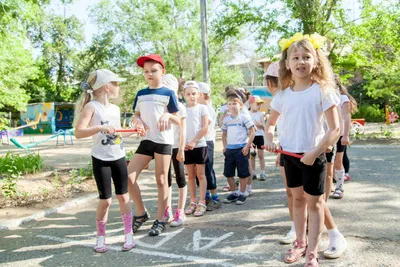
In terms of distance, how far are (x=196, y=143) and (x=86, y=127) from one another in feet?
5.33

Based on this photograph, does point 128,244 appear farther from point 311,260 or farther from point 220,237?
point 311,260

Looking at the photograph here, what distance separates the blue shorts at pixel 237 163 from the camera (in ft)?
17.3

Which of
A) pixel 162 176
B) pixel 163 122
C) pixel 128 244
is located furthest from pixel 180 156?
pixel 128 244

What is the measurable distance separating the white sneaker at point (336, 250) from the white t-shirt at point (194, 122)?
6.92 ft

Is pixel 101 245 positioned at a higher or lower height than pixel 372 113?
lower

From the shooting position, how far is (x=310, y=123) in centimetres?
286

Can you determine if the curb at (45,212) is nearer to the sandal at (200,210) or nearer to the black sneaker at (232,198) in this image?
the sandal at (200,210)

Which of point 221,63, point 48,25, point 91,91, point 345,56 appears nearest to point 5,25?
point 91,91

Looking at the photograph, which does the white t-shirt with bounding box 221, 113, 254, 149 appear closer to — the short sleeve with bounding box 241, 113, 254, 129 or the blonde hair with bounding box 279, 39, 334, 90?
the short sleeve with bounding box 241, 113, 254, 129

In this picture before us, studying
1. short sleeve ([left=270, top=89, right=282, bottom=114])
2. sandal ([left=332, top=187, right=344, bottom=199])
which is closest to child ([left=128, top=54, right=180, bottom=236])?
short sleeve ([left=270, top=89, right=282, bottom=114])

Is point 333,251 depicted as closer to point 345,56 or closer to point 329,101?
point 329,101

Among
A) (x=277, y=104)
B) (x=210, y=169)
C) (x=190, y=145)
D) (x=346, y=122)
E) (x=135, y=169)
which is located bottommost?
(x=210, y=169)

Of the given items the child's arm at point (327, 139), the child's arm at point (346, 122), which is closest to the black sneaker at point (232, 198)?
the child's arm at point (346, 122)

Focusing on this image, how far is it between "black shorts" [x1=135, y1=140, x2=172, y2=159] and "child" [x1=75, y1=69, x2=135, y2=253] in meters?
0.43
